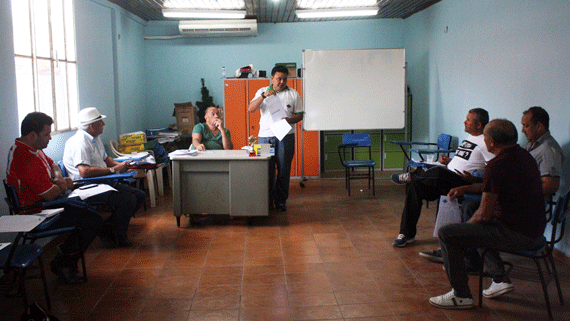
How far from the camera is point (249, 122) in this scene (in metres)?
8.20

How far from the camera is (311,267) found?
3934 millimetres

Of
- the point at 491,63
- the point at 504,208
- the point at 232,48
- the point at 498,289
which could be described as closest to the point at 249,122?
the point at 232,48

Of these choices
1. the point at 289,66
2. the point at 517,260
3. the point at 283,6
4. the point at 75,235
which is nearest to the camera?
the point at 75,235

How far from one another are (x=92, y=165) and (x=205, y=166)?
45.0 inches

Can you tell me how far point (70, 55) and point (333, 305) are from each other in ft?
15.1

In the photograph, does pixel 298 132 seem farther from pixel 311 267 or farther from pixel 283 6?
pixel 311 267

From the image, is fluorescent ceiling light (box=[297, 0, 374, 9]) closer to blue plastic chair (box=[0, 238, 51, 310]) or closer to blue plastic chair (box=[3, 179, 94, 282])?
blue plastic chair (box=[3, 179, 94, 282])

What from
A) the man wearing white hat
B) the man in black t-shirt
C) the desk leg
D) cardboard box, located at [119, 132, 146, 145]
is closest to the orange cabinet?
the desk leg

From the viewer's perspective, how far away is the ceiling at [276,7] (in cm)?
723

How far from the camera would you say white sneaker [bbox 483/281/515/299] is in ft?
10.7

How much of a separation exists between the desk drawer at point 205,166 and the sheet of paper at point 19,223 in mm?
2236

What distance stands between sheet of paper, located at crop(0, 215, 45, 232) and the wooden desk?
7.15ft

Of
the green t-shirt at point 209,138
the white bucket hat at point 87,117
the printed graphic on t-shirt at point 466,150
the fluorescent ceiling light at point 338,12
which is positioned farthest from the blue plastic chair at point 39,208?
the fluorescent ceiling light at point 338,12

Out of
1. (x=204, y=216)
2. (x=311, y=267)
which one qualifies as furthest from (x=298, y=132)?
(x=311, y=267)
